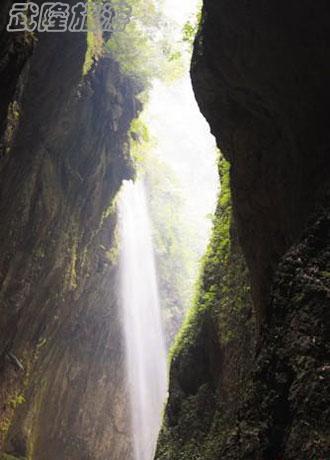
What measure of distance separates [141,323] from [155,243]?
18.5 ft

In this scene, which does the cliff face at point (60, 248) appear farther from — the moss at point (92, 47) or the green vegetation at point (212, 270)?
the green vegetation at point (212, 270)

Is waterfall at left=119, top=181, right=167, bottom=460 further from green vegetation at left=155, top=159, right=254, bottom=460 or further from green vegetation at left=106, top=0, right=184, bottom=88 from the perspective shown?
green vegetation at left=155, top=159, right=254, bottom=460

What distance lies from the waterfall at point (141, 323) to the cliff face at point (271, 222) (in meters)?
15.0

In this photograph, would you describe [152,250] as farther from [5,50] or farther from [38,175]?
[5,50]

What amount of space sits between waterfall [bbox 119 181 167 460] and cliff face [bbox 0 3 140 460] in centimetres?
153

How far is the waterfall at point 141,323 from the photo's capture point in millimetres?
23578

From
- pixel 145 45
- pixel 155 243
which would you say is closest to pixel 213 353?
pixel 145 45

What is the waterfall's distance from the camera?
23.6 metres

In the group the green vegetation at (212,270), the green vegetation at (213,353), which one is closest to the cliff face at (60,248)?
the green vegetation at (212,270)

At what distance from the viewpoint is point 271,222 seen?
5.73 meters

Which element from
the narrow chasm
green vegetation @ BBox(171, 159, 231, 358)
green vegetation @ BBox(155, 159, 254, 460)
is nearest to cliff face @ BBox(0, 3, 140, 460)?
the narrow chasm

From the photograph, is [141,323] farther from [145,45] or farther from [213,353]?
[213,353]

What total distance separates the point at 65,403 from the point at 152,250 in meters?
11.4

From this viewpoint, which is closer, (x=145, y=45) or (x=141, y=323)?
(x=145, y=45)
